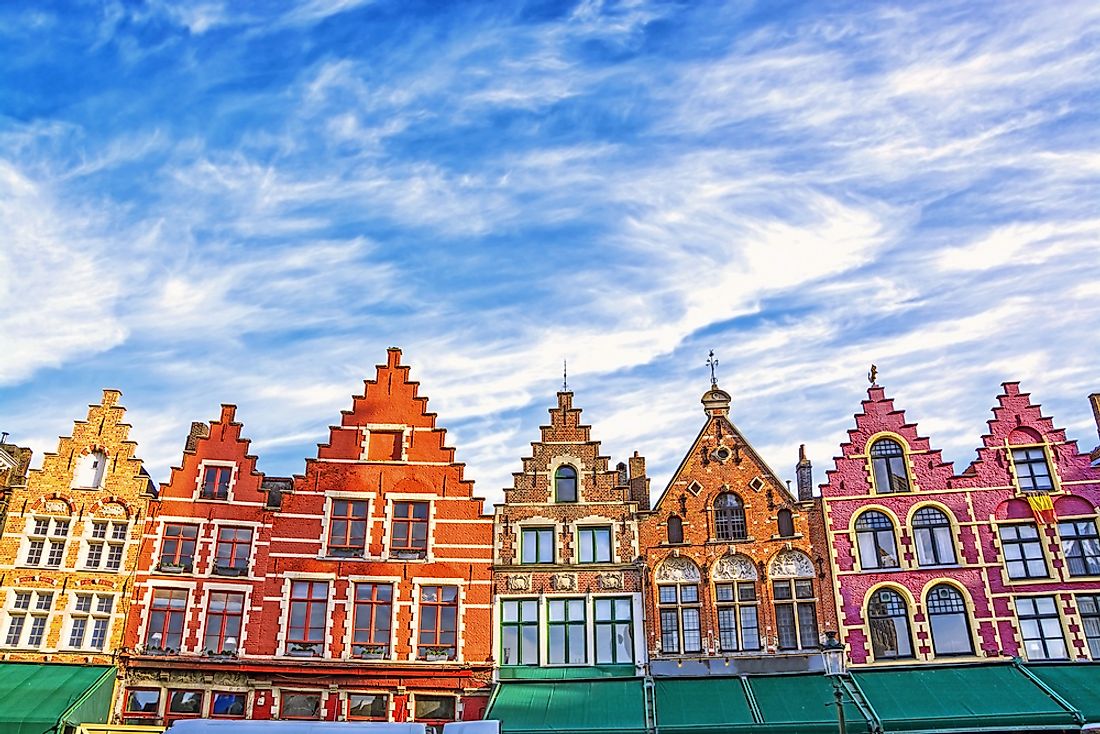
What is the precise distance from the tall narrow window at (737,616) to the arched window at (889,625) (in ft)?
9.92

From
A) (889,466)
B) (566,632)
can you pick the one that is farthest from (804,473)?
(566,632)

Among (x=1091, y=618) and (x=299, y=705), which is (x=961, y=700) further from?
(x=299, y=705)

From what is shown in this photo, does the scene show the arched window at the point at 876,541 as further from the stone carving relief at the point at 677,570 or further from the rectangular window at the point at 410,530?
the rectangular window at the point at 410,530

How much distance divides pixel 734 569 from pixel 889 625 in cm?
425

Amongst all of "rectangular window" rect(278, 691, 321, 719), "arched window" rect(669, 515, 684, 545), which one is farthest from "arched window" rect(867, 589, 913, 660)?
"rectangular window" rect(278, 691, 321, 719)

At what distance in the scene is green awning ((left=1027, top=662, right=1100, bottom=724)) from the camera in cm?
2212

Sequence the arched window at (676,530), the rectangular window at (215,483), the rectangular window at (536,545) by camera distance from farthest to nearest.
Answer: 1. the rectangular window at (215,483)
2. the rectangular window at (536,545)
3. the arched window at (676,530)

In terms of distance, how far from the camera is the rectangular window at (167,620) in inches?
1021

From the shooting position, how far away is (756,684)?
2442cm

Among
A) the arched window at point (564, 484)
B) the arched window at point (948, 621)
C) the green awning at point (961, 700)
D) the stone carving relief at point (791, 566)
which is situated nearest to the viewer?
the green awning at point (961, 700)

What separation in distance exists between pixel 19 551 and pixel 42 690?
4514 millimetres

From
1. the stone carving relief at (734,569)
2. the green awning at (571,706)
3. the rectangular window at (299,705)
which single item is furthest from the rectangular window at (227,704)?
the stone carving relief at (734,569)

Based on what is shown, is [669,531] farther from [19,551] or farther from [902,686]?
[19,551]

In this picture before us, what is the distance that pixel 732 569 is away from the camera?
26484 millimetres
